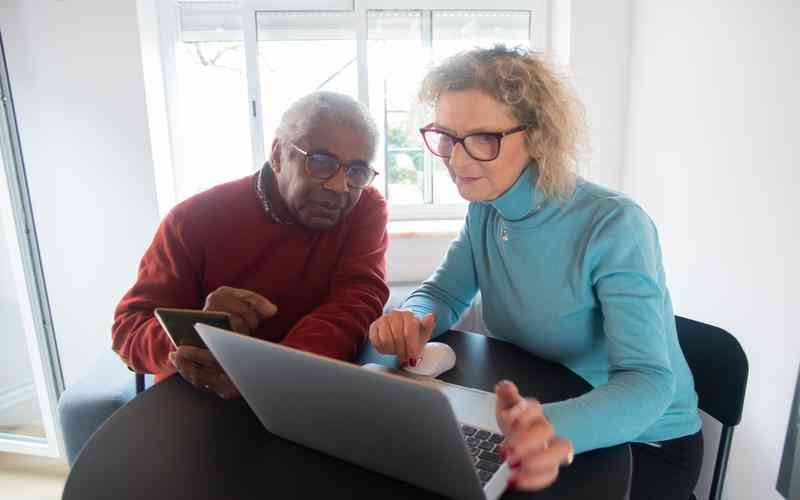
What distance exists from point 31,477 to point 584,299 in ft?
7.23

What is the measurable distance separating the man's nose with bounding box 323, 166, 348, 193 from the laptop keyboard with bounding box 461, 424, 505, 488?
674mm

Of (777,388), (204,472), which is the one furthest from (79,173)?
(777,388)

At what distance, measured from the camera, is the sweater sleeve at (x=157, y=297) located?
1157 millimetres

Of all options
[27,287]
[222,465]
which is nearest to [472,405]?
[222,465]

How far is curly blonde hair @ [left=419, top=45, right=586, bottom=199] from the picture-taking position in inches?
40.3

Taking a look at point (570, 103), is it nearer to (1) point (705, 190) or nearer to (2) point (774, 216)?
(2) point (774, 216)

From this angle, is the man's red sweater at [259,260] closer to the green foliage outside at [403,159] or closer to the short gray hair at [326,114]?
the short gray hair at [326,114]

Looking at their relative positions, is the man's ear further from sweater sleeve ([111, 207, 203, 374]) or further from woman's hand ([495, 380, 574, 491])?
woman's hand ([495, 380, 574, 491])

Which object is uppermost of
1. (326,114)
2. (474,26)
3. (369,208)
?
(474,26)

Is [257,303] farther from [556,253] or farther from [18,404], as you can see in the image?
[18,404]

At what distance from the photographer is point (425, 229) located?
2471 mm

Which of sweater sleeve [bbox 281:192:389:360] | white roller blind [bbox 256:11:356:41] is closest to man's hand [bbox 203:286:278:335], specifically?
sweater sleeve [bbox 281:192:389:360]

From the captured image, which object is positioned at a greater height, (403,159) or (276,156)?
(276,156)

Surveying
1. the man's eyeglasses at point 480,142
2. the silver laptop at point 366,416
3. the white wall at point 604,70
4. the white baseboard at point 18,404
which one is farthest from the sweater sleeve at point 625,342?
the white baseboard at point 18,404
